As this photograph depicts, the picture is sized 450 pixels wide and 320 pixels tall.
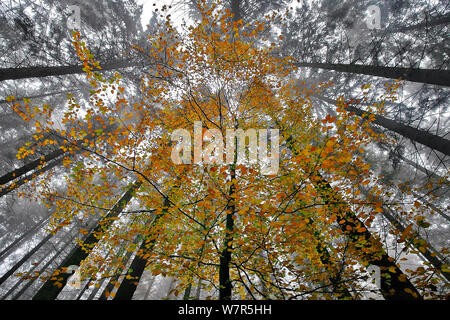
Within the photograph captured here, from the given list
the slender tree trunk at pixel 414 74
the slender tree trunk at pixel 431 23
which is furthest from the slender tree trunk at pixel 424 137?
the slender tree trunk at pixel 431 23

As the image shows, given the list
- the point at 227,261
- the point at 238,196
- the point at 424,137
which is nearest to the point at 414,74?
the point at 424,137

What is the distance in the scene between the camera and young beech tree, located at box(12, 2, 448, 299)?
3.59 meters

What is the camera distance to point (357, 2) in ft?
28.2

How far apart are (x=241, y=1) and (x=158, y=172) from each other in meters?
10.2

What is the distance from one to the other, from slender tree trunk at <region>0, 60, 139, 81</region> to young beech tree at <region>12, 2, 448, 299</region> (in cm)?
75

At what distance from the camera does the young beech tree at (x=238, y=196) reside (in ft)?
11.8

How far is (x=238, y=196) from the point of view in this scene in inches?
170

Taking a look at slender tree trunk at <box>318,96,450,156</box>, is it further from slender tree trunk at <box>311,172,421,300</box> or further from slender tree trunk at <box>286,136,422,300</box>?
slender tree trunk at <box>311,172,421,300</box>

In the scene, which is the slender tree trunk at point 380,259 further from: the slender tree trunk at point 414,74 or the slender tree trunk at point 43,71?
the slender tree trunk at point 43,71

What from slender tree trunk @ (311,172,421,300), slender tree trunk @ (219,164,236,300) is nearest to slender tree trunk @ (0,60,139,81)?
slender tree trunk @ (219,164,236,300)

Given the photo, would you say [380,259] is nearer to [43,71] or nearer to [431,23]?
[431,23]

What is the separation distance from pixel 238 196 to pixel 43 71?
8.04 metres

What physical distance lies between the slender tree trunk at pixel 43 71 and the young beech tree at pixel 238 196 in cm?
75

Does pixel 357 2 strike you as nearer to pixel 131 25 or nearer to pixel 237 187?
pixel 237 187
